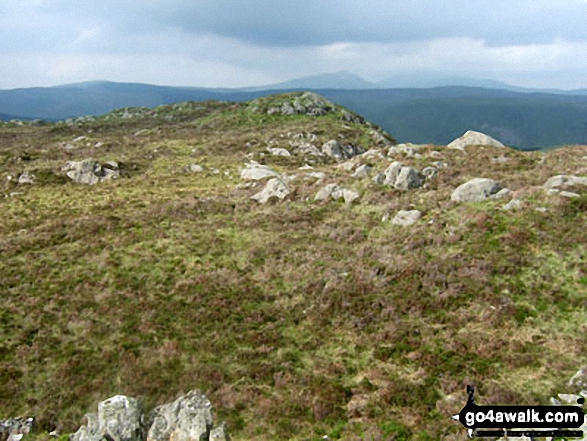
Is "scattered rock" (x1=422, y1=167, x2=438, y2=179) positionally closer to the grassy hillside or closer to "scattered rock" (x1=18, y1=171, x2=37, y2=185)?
the grassy hillside

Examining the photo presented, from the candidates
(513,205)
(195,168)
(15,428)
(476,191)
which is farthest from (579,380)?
(195,168)

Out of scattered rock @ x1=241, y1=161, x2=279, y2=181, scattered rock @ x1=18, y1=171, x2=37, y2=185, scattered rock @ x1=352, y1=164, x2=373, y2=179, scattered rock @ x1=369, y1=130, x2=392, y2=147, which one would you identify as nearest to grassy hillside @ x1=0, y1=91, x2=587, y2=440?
scattered rock @ x1=352, y1=164, x2=373, y2=179

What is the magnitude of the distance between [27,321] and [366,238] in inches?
855

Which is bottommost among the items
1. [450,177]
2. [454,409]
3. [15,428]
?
[15,428]

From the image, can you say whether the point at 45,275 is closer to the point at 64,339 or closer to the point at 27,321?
the point at 27,321

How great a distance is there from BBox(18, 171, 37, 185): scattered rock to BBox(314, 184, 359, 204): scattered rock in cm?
4105

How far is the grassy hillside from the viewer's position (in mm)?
14305

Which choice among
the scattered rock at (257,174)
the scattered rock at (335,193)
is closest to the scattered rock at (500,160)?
the scattered rock at (335,193)

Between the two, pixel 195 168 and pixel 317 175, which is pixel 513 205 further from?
pixel 195 168

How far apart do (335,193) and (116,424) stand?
2818 cm

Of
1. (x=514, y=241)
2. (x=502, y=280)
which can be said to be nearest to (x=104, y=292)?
(x=502, y=280)

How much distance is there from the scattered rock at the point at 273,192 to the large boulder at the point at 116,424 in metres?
27.0

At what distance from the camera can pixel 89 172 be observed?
53344mm

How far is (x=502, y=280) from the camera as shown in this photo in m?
19.8
